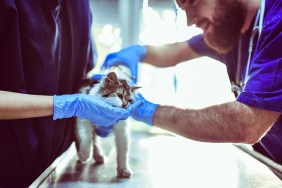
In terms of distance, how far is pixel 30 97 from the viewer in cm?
98

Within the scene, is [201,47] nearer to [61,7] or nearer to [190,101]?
[190,101]

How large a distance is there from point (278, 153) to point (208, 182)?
1.09 ft

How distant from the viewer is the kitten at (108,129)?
50.0 inches

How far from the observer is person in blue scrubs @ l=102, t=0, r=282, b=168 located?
40.4 inches

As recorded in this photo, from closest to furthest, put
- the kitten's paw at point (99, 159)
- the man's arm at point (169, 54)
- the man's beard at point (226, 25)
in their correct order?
1. the man's beard at point (226, 25)
2. the kitten's paw at point (99, 159)
3. the man's arm at point (169, 54)

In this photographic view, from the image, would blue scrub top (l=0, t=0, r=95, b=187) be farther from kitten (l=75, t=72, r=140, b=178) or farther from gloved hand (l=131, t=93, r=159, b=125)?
gloved hand (l=131, t=93, r=159, b=125)

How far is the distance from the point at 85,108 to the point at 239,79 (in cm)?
86

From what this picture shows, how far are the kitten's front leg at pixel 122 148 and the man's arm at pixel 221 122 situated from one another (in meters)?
0.28

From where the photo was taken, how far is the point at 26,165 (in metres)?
1.07

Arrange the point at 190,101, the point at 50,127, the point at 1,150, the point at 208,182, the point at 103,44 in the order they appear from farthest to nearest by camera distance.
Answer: the point at 103,44 < the point at 190,101 < the point at 208,182 < the point at 50,127 < the point at 1,150

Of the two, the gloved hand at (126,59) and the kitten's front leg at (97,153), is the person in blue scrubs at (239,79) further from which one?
the kitten's front leg at (97,153)

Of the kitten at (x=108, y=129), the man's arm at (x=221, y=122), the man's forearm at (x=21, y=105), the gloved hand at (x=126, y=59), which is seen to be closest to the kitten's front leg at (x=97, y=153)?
the kitten at (x=108, y=129)

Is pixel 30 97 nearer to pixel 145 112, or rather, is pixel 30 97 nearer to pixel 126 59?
pixel 145 112

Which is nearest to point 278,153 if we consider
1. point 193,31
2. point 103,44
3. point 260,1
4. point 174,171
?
point 174,171
